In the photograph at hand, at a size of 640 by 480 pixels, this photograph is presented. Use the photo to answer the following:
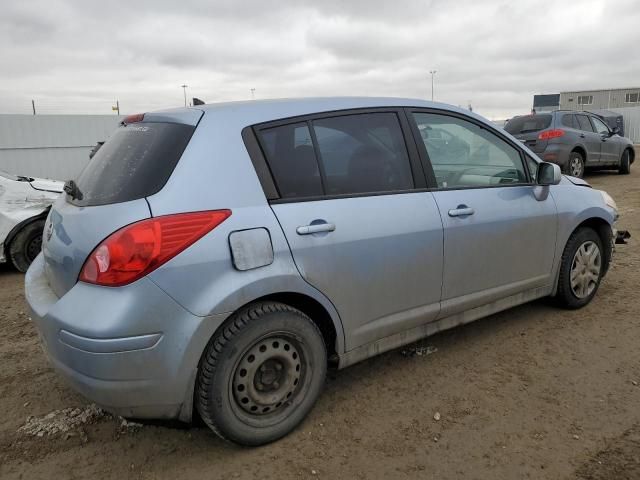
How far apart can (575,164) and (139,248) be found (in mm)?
11452

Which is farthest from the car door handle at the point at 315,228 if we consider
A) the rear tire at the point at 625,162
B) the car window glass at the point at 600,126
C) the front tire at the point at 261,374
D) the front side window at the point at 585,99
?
the front side window at the point at 585,99

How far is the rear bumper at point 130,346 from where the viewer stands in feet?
6.94

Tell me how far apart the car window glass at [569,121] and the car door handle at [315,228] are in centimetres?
1049

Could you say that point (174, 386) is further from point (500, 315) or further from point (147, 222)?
point (500, 315)

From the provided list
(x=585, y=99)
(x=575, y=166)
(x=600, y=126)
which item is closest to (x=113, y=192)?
(x=575, y=166)

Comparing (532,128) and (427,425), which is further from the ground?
(532,128)

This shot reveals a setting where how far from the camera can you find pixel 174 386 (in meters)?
2.24

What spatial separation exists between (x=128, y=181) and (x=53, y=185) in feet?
16.9

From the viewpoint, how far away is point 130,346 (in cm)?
213

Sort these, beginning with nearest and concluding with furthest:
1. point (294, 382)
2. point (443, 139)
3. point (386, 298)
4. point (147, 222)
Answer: point (147, 222), point (294, 382), point (386, 298), point (443, 139)

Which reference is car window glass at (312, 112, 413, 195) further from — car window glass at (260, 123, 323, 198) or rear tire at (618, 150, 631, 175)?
rear tire at (618, 150, 631, 175)

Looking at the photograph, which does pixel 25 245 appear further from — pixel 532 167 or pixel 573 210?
pixel 573 210

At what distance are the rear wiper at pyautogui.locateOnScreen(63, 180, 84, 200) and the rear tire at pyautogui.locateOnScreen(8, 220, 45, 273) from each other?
3864 mm

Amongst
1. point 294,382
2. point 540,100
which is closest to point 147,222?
point 294,382
